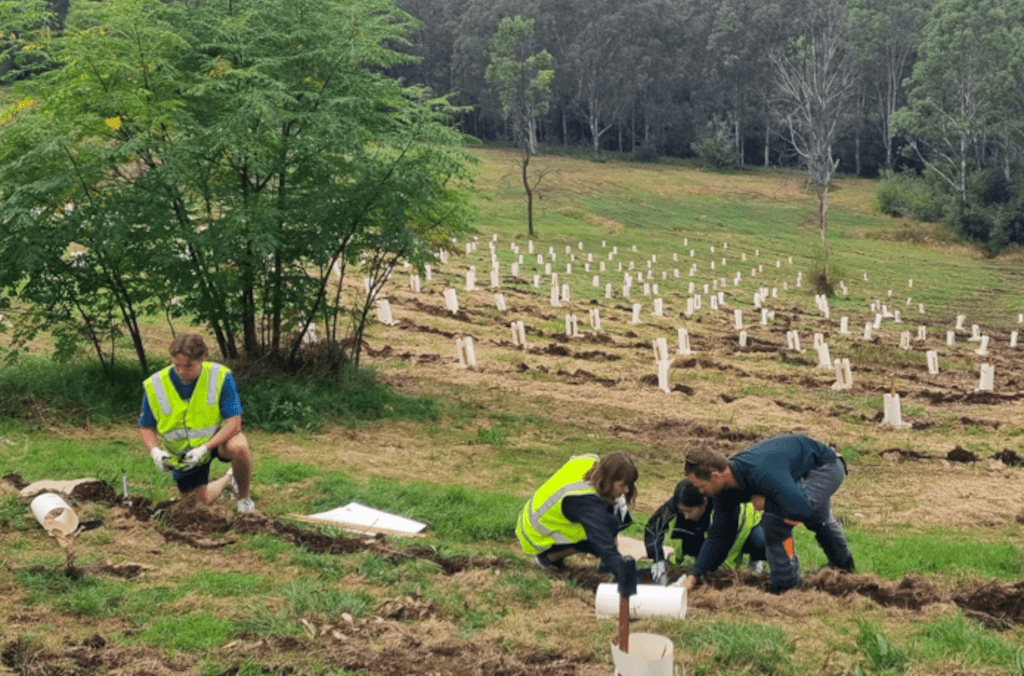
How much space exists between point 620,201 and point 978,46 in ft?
82.4

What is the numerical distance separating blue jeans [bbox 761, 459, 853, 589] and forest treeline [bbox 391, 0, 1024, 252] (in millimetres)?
64289

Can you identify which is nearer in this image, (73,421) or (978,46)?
(73,421)

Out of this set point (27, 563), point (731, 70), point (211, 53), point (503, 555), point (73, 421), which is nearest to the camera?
point (27, 563)

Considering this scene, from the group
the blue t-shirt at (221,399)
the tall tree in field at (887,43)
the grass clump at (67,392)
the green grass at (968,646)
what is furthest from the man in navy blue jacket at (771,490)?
the tall tree in field at (887,43)

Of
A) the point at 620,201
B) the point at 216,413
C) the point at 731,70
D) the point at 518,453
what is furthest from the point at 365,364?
the point at 731,70

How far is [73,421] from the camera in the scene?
11617mm

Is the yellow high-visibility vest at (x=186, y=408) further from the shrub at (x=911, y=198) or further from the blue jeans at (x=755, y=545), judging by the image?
the shrub at (x=911, y=198)

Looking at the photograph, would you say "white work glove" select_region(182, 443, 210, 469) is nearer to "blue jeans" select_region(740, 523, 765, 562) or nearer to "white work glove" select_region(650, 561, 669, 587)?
"white work glove" select_region(650, 561, 669, 587)

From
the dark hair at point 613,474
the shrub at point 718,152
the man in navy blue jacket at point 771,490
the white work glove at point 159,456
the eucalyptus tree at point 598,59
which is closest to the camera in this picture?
the dark hair at point 613,474

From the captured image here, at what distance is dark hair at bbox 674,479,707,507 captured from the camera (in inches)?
287

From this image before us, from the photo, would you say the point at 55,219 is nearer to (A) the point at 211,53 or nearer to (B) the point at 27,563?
(A) the point at 211,53

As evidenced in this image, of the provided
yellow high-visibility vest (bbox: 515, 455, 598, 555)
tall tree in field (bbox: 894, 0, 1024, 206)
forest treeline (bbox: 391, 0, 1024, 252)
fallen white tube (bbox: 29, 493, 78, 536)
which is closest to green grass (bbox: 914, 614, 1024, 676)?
yellow high-visibility vest (bbox: 515, 455, 598, 555)

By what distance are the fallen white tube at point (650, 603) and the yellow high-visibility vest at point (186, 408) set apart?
3.62m

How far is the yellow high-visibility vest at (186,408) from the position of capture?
7.75 m
